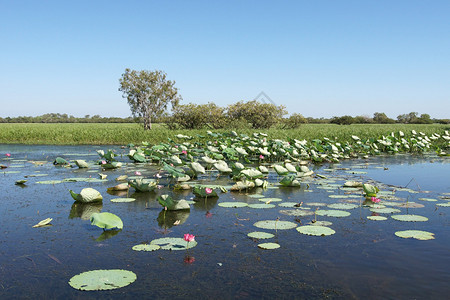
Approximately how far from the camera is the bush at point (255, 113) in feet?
94.4

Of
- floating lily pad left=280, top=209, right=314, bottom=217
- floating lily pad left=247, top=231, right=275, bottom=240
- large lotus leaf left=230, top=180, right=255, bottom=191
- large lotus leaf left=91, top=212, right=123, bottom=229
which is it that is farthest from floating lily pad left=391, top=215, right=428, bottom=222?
large lotus leaf left=91, top=212, right=123, bottom=229

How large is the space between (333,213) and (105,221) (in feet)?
8.60

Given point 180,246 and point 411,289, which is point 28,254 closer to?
point 180,246

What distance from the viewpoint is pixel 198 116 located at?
26.4 m

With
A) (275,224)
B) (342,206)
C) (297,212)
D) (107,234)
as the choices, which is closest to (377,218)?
(342,206)

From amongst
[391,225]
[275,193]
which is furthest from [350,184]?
[391,225]

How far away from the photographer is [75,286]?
2641mm

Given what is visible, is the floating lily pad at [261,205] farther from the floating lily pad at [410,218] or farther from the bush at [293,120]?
the bush at [293,120]

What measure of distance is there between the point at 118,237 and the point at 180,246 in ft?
2.38

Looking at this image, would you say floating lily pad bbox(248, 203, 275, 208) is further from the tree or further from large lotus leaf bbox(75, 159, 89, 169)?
the tree

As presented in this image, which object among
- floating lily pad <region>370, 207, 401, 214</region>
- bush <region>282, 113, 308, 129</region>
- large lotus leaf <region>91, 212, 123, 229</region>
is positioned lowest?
floating lily pad <region>370, 207, 401, 214</region>

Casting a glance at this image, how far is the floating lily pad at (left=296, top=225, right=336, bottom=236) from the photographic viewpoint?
384 centimetres

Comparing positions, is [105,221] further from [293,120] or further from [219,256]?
[293,120]

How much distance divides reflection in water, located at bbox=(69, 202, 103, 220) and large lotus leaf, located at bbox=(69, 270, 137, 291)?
72.3 inches
